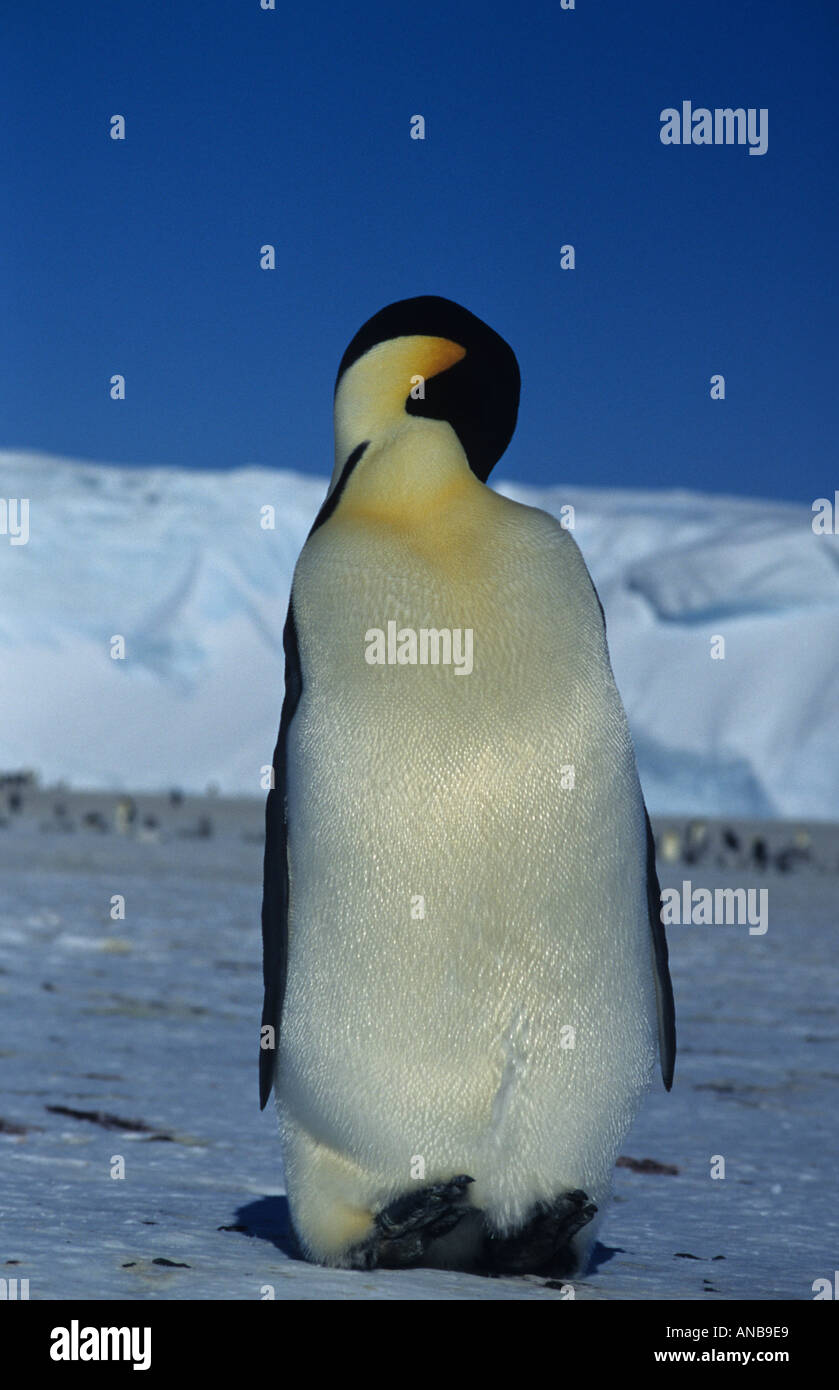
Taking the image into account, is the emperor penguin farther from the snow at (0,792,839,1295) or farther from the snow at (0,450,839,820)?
the snow at (0,450,839,820)

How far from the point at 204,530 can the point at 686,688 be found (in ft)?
53.5

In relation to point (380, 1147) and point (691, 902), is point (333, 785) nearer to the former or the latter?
point (380, 1147)

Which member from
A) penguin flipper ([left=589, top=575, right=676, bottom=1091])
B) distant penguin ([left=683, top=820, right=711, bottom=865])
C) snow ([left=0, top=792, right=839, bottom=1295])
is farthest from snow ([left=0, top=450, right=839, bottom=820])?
penguin flipper ([left=589, top=575, right=676, bottom=1091])

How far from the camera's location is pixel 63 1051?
480 centimetres

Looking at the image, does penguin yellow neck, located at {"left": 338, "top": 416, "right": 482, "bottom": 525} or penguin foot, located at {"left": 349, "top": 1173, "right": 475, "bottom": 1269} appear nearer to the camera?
penguin foot, located at {"left": 349, "top": 1173, "right": 475, "bottom": 1269}

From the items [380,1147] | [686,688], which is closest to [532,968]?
[380,1147]

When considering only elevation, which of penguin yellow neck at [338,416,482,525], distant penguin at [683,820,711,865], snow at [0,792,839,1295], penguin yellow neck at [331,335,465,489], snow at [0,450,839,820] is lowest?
snow at [0,792,839,1295]

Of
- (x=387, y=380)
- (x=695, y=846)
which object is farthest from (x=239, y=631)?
(x=387, y=380)

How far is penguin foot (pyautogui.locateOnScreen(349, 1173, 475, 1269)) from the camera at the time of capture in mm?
2400

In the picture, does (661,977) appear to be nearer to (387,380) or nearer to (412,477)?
(412,477)

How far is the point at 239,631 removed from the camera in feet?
191

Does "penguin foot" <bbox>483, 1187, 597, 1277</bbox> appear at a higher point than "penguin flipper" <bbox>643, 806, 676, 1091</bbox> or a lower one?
lower

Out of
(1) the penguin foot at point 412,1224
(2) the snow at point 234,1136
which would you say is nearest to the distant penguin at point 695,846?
(2) the snow at point 234,1136

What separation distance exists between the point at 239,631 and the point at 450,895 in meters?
56.4
